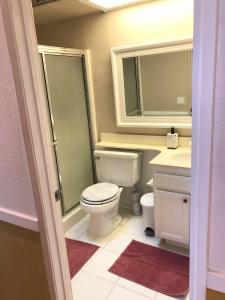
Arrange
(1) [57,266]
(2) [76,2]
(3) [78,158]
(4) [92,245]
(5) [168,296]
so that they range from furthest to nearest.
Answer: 1. (3) [78,158]
2. (4) [92,245]
3. (2) [76,2]
4. (5) [168,296]
5. (1) [57,266]

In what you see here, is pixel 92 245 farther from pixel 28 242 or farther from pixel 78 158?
pixel 28 242

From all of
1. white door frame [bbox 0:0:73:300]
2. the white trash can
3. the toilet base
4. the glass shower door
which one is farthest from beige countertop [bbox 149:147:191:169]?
white door frame [bbox 0:0:73:300]

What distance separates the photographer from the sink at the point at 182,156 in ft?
7.04

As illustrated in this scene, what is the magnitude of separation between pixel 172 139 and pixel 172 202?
60cm

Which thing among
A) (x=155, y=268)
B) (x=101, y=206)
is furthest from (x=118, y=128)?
(x=155, y=268)

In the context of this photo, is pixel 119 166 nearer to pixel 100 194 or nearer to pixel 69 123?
pixel 100 194

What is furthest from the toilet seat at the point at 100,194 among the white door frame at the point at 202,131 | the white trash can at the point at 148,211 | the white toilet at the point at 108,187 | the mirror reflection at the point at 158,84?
the white door frame at the point at 202,131

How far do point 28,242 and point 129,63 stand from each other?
1880 millimetres

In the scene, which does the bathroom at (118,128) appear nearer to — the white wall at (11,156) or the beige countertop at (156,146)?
the beige countertop at (156,146)

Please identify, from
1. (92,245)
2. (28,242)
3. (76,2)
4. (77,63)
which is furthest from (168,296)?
(76,2)

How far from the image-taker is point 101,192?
2369mm

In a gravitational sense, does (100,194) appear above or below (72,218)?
above

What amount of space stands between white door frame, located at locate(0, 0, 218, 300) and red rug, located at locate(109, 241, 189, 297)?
2.39ft

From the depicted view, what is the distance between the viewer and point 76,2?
2086mm
